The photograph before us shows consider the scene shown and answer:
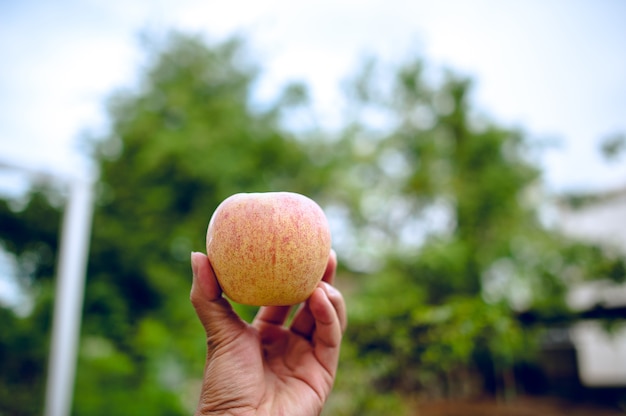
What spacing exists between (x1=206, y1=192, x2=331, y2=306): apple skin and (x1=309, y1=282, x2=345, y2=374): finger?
0.08 metres

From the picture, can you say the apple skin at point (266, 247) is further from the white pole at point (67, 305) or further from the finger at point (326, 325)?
the white pole at point (67, 305)

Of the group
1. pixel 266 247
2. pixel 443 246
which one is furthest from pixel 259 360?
pixel 443 246

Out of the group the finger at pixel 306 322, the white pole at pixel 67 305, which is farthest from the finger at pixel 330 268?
the white pole at pixel 67 305

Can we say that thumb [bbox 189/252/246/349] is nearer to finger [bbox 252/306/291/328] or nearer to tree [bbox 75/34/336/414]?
finger [bbox 252/306/291/328]

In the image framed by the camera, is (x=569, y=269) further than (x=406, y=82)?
No

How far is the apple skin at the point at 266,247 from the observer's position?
1082mm

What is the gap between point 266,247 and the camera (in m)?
1.08

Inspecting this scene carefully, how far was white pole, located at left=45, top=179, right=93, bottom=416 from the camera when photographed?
4.10 metres

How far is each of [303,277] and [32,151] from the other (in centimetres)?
475

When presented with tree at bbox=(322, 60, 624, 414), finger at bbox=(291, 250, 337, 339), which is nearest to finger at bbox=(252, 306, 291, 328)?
finger at bbox=(291, 250, 337, 339)

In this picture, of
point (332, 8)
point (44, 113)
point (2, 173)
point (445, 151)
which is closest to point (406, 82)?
point (445, 151)

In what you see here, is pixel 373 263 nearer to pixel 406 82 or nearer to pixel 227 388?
pixel 406 82

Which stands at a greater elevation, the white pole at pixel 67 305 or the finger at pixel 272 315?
the white pole at pixel 67 305

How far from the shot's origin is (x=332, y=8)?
7.07 meters
